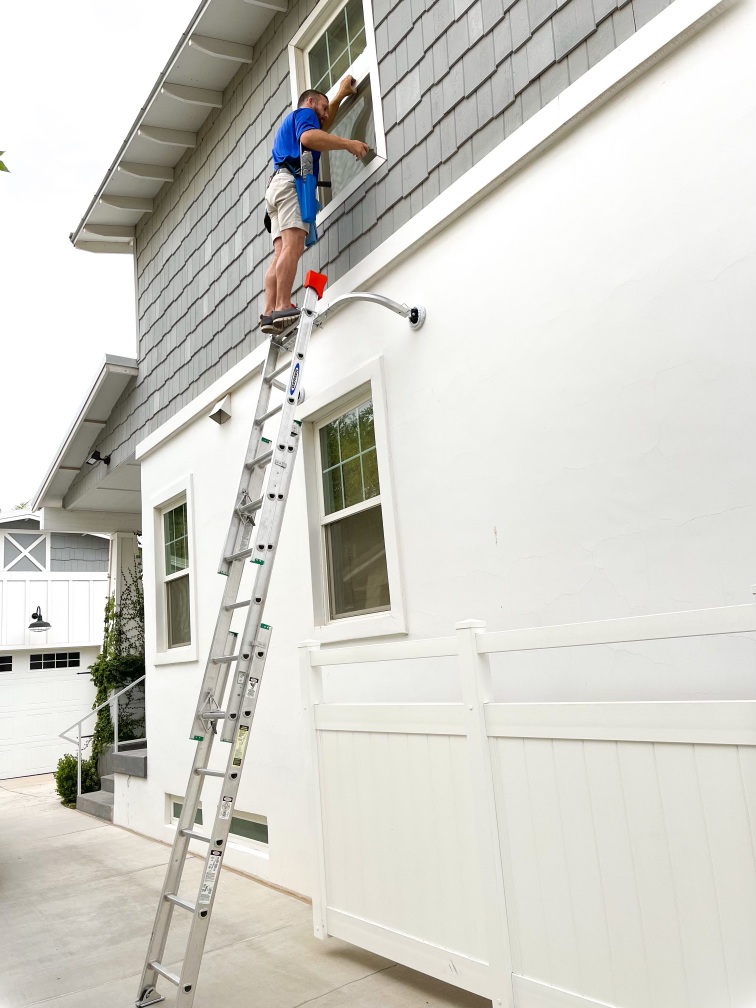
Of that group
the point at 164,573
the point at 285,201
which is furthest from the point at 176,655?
the point at 285,201

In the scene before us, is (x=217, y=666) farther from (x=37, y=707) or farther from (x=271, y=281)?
(x=37, y=707)

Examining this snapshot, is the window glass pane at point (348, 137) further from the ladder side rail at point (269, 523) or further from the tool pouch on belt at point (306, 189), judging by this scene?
the ladder side rail at point (269, 523)

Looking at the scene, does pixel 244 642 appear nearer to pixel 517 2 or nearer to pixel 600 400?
pixel 600 400

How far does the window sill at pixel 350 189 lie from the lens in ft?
14.2

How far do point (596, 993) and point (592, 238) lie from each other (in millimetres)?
2713

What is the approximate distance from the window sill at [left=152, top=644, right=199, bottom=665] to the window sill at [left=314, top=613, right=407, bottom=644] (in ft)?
6.44

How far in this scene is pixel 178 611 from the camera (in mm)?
6789

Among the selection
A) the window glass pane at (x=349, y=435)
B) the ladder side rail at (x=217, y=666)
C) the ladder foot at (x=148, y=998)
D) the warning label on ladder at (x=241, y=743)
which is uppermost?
the window glass pane at (x=349, y=435)

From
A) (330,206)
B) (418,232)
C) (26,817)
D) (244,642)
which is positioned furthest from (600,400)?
(26,817)

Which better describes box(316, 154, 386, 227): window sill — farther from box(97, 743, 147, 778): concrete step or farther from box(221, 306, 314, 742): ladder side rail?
box(97, 743, 147, 778): concrete step

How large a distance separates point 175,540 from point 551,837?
16.6 feet

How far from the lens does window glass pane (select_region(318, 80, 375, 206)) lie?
4.57m

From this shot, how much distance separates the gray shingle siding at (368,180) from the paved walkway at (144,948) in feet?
12.1

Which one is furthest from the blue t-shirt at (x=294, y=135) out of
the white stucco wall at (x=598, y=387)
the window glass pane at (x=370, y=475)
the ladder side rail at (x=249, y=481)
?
the window glass pane at (x=370, y=475)
